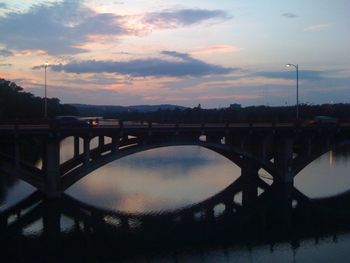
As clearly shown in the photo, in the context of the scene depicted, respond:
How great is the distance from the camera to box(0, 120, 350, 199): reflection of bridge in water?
31.2 metres

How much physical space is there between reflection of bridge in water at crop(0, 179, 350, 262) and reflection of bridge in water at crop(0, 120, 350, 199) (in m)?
2.11

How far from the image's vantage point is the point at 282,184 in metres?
41.3

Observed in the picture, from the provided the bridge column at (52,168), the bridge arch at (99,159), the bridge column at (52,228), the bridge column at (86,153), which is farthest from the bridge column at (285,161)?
the bridge column at (52,228)

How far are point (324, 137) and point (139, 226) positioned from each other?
21847mm

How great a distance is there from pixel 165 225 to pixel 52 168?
8654 millimetres

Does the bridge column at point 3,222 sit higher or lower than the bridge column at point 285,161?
lower

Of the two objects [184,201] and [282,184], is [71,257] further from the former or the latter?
[282,184]

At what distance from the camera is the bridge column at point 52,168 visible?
3114 cm

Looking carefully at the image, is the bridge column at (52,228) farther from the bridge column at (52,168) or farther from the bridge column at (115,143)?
the bridge column at (115,143)

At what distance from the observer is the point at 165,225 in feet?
96.6

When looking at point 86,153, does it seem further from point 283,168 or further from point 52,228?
point 283,168

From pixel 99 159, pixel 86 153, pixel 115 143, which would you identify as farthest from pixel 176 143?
pixel 86 153

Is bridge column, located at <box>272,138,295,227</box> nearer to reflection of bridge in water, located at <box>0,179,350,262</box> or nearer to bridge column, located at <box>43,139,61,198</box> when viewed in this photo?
reflection of bridge in water, located at <box>0,179,350,262</box>

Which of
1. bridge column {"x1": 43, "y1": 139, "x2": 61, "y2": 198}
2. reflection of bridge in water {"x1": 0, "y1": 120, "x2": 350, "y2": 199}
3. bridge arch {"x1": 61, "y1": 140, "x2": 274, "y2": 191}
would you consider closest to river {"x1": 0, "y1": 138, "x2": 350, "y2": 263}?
bridge column {"x1": 43, "y1": 139, "x2": 61, "y2": 198}
